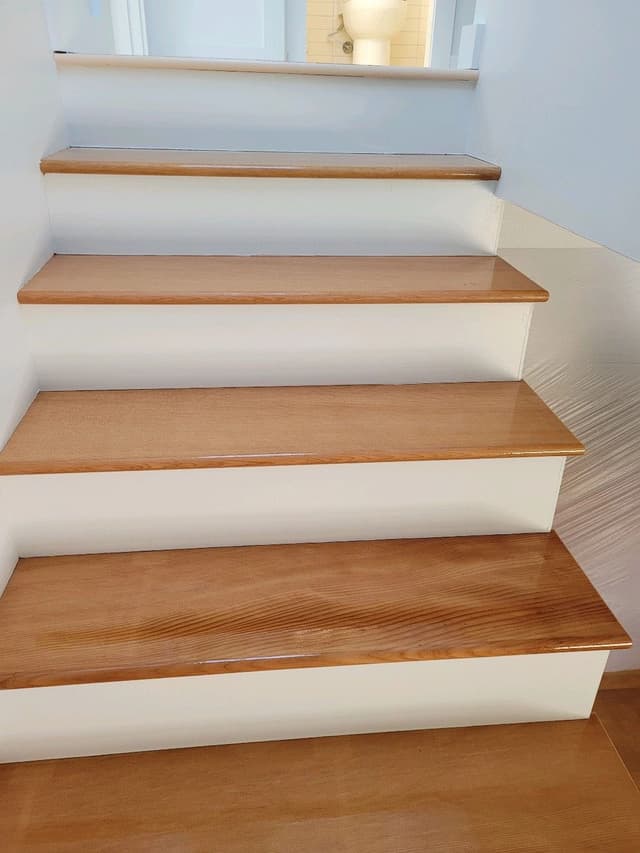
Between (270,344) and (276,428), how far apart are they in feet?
0.69

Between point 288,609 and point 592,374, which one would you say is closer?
point 288,609

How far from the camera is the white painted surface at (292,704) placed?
998 mm

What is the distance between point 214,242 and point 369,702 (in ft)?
3.23

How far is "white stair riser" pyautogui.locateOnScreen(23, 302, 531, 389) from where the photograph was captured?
1.25 metres

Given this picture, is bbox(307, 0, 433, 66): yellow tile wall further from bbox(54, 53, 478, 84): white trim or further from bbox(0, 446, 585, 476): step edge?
bbox(0, 446, 585, 476): step edge

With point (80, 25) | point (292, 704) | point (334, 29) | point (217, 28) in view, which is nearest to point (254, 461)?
point (292, 704)

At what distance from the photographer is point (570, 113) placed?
1.19 metres

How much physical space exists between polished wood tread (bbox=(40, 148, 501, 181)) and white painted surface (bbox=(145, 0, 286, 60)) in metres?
2.03

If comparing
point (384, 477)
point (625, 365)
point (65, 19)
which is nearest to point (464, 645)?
point (384, 477)

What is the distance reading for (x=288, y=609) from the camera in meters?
1.05

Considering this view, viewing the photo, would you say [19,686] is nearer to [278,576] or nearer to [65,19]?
[278,576]

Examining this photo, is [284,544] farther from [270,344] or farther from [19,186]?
[19,186]

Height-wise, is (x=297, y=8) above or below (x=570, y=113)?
above

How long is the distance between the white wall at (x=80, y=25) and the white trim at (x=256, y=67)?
0.31 ft
